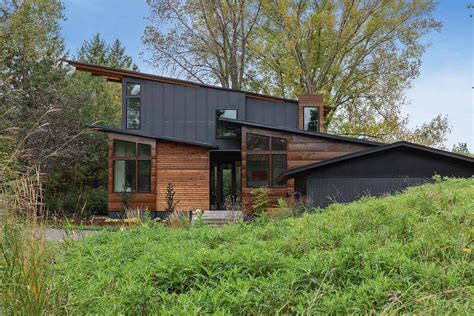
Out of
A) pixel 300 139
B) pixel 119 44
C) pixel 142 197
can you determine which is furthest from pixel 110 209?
pixel 119 44

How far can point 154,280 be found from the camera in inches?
144

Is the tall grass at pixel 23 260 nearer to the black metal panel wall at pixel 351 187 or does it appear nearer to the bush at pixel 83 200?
the black metal panel wall at pixel 351 187

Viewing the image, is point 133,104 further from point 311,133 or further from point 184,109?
point 311,133

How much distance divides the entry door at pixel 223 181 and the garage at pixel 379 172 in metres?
7.86

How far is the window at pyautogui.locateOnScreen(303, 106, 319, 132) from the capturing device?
2001 centimetres

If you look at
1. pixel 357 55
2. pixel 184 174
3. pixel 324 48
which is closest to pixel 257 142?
pixel 184 174

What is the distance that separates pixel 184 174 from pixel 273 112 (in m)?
5.18

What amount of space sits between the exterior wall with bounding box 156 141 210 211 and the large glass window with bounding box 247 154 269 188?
1.70 metres

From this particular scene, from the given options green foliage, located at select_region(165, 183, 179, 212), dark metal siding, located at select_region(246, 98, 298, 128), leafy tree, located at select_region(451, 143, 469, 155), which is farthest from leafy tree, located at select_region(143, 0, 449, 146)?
green foliage, located at select_region(165, 183, 179, 212)

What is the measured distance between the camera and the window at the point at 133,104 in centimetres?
1959

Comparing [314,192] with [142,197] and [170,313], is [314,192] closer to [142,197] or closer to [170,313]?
[142,197]

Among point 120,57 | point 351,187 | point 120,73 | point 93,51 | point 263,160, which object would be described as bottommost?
point 351,187

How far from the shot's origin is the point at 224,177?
2245 cm

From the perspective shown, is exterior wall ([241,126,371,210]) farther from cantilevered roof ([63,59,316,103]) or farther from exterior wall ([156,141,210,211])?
cantilevered roof ([63,59,316,103])
